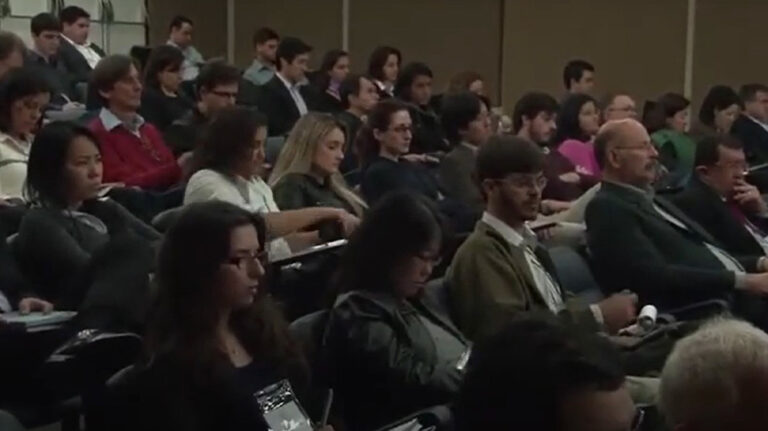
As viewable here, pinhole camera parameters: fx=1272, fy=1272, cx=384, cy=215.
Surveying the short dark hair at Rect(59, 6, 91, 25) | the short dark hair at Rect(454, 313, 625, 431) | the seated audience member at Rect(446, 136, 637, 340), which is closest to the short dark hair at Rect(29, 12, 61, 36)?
the short dark hair at Rect(59, 6, 91, 25)

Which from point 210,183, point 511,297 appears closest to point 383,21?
point 210,183

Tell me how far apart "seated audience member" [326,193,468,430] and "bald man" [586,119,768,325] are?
1270 millimetres

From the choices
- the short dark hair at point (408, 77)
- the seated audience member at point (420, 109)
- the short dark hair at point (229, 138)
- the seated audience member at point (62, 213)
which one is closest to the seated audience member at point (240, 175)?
the short dark hair at point (229, 138)

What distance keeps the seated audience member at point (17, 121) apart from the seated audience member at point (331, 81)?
3291 millimetres

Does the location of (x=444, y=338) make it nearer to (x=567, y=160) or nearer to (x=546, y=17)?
(x=567, y=160)

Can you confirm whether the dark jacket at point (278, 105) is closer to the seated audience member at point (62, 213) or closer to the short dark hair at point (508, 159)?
the seated audience member at point (62, 213)

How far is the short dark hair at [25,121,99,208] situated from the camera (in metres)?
3.90

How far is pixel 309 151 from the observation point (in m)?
5.25

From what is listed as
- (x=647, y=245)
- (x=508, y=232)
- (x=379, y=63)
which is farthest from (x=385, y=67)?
(x=508, y=232)

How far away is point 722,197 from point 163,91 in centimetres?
363

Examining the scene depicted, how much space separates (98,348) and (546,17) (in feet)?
29.4

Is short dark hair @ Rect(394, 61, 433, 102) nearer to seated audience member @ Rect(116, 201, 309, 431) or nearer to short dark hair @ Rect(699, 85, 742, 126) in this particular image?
short dark hair @ Rect(699, 85, 742, 126)

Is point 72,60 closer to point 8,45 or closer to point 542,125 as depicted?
point 8,45

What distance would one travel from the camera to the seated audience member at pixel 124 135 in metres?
5.59
